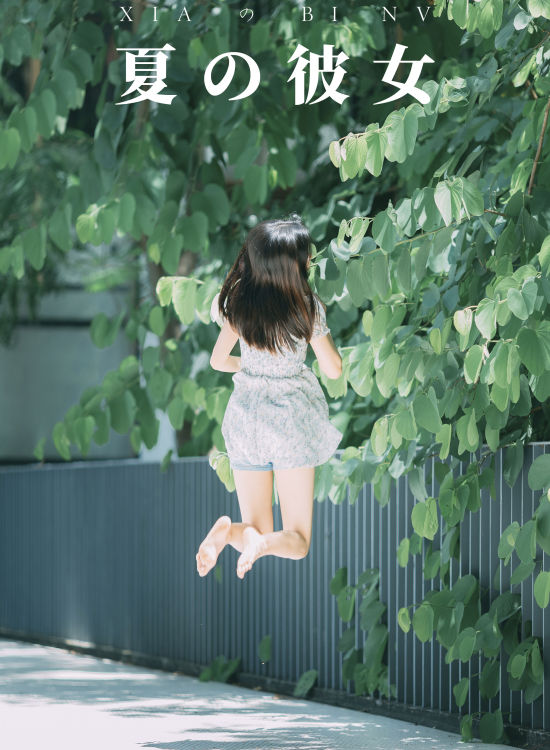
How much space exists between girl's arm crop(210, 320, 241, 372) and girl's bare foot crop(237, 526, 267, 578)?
64cm

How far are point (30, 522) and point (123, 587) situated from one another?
196 centimetres

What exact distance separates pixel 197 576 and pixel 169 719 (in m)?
2.04

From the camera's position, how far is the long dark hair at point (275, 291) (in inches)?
182

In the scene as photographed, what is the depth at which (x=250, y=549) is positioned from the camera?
448 centimetres

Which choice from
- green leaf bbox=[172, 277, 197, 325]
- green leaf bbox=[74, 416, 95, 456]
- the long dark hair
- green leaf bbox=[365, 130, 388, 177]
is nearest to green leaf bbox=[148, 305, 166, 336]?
green leaf bbox=[74, 416, 95, 456]

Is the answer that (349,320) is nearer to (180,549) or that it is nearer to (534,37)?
(534,37)

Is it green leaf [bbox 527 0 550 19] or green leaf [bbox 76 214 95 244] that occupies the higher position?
green leaf [bbox 527 0 550 19]

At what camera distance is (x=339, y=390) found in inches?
235

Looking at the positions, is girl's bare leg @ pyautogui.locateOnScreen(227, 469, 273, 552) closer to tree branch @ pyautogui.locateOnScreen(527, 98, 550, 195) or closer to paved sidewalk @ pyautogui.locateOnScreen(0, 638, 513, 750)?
tree branch @ pyautogui.locateOnScreen(527, 98, 550, 195)

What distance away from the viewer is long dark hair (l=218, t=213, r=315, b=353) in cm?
463

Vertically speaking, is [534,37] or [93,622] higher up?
[534,37]

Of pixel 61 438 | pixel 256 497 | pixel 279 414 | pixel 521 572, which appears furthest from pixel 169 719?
pixel 279 414

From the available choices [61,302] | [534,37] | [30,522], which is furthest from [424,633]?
[61,302]

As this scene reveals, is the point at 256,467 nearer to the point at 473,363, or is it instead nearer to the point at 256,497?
the point at 256,497
